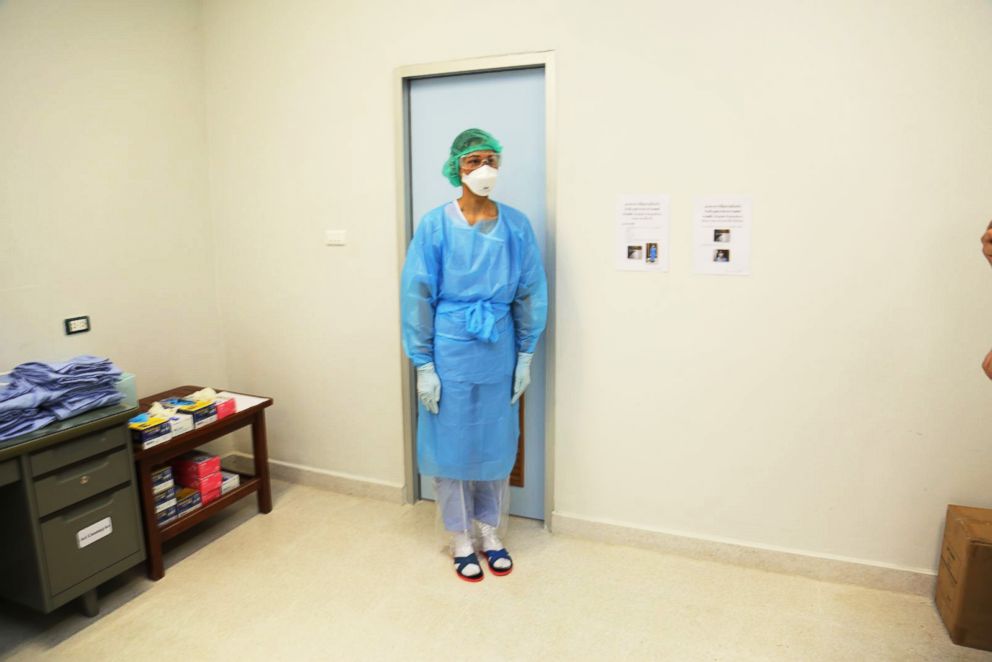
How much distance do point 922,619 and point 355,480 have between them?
7.54 ft

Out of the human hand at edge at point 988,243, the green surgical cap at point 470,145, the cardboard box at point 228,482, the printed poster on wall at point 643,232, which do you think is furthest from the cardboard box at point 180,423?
the human hand at edge at point 988,243

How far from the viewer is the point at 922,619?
1984mm

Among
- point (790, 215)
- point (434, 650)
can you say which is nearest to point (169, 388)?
point (434, 650)

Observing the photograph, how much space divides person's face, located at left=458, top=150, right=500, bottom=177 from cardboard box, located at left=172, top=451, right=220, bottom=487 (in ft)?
5.14

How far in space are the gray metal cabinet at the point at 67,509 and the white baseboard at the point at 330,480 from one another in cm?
97

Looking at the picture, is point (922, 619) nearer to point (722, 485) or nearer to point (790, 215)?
point (722, 485)

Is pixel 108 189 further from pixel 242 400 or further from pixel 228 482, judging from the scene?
pixel 228 482

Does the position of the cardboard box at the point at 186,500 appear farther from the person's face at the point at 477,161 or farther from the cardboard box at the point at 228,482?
the person's face at the point at 477,161

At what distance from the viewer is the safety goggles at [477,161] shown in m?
2.11

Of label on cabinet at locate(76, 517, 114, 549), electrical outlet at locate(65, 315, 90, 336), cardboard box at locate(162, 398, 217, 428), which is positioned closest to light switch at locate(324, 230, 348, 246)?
cardboard box at locate(162, 398, 217, 428)

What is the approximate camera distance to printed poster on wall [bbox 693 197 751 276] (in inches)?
83.4

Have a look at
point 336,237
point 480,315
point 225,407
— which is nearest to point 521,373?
point 480,315

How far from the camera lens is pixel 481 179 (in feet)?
6.84

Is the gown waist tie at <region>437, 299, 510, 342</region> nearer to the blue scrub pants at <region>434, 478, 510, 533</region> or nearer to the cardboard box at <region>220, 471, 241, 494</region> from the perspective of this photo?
the blue scrub pants at <region>434, 478, 510, 533</region>
